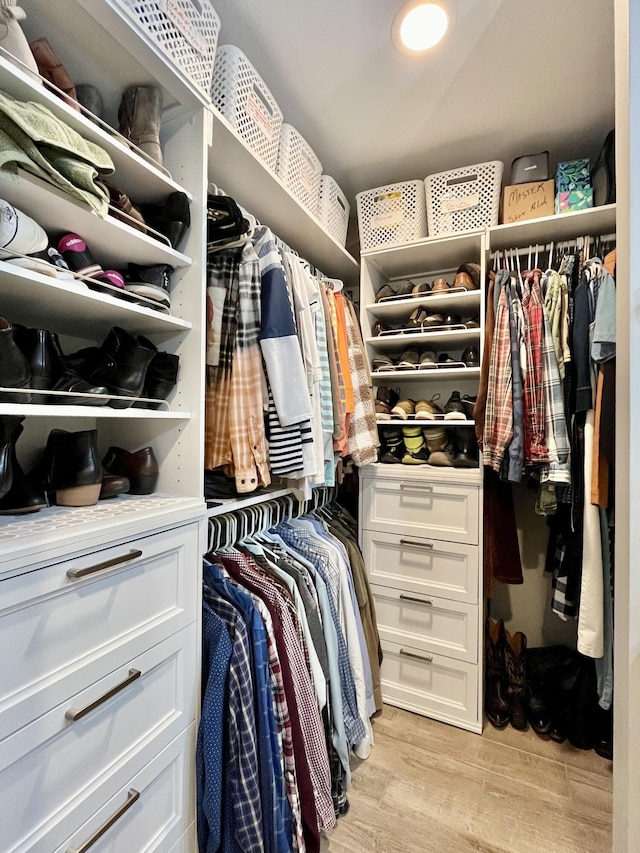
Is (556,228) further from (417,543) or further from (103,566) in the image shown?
(103,566)

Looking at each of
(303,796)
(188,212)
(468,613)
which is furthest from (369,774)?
(188,212)

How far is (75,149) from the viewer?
0.68m

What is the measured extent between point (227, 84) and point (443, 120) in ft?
2.70

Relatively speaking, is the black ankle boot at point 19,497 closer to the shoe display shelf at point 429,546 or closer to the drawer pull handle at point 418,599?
the shoe display shelf at point 429,546

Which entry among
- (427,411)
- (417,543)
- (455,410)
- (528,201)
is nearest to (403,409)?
(427,411)

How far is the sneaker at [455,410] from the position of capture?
1.60 m

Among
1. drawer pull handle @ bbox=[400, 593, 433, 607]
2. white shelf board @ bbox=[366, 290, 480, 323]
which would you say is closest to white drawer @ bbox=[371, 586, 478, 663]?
drawer pull handle @ bbox=[400, 593, 433, 607]

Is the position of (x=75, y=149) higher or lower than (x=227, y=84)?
lower

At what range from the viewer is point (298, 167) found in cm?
137

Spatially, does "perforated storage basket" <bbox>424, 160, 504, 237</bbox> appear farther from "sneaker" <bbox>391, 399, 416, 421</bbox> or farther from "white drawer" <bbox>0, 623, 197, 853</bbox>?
"white drawer" <bbox>0, 623, 197, 853</bbox>

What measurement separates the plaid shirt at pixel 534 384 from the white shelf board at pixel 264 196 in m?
0.82

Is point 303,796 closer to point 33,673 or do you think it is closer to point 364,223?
point 33,673

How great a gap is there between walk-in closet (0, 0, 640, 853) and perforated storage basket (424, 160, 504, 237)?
1 centimetres

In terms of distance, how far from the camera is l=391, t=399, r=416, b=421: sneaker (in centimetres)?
173
